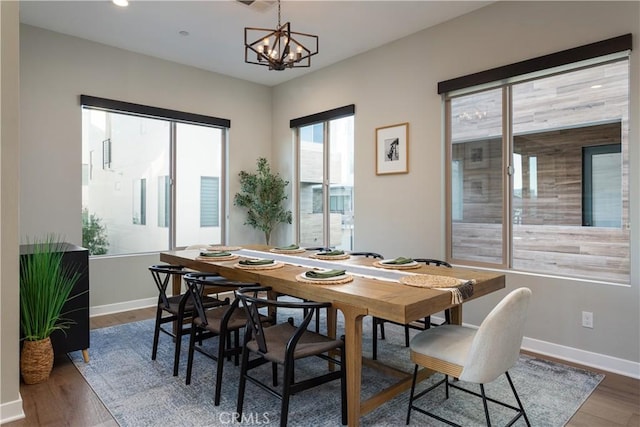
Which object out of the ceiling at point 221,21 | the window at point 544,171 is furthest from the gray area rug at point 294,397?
the ceiling at point 221,21

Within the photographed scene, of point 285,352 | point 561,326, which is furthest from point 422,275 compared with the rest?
point 561,326

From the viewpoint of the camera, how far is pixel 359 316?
1935 mm

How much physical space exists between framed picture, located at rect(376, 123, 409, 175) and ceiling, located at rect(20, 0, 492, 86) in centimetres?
100

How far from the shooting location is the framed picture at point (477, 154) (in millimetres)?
3686

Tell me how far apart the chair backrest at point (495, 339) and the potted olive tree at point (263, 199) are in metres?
4.08

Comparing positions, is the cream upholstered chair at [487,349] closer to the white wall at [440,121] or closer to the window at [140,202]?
the white wall at [440,121]

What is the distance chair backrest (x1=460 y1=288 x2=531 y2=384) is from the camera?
67.6 inches

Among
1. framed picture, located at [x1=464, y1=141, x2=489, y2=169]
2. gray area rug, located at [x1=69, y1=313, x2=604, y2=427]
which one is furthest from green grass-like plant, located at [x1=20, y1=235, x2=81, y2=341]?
framed picture, located at [x1=464, y1=141, x2=489, y2=169]

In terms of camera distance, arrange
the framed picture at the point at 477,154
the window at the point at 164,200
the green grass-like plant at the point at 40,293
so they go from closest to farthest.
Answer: the green grass-like plant at the point at 40,293
the framed picture at the point at 477,154
the window at the point at 164,200

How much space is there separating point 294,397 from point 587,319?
2311mm

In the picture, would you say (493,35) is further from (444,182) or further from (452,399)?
(452,399)

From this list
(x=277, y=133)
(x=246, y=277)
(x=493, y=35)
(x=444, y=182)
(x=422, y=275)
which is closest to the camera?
(x=422, y=275)

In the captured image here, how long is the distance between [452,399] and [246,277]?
151 cm

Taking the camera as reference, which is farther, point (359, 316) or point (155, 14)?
point (155, 14)
